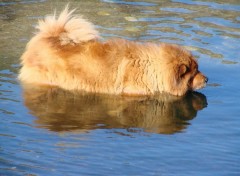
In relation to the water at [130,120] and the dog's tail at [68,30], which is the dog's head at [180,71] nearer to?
the water at [130,120]

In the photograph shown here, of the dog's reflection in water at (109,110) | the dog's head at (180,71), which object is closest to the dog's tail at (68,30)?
the dog's reflection in water at (109,110)

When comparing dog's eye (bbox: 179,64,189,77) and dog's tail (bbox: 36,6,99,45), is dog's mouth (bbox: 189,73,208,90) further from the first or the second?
dog's tail (bbox: 36,6,99,45)

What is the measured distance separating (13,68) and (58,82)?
841 mm

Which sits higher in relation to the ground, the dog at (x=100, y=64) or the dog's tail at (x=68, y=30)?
the dog's tail at (x=68, y=30)

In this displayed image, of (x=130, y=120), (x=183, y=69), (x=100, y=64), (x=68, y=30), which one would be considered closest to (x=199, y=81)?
(x=183, y=69)

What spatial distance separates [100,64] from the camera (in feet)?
23.9

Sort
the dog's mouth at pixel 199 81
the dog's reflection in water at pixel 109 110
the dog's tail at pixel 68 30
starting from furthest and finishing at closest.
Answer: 1. the dog's mouth at pixel 199 81
2. the dog's tail at pixel 68 30
3. the dog's reflection in water at pixel 109 110

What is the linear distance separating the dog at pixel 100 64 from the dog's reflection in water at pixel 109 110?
0.14 metres

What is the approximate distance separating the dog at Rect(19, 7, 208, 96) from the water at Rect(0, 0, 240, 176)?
0.16 m

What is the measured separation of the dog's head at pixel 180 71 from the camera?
750cm

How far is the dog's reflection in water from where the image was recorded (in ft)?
20.8

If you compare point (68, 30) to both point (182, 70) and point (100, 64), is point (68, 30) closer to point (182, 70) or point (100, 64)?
point (100, 64)

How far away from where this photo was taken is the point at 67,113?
21.8ft

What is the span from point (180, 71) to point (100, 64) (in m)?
1.03
